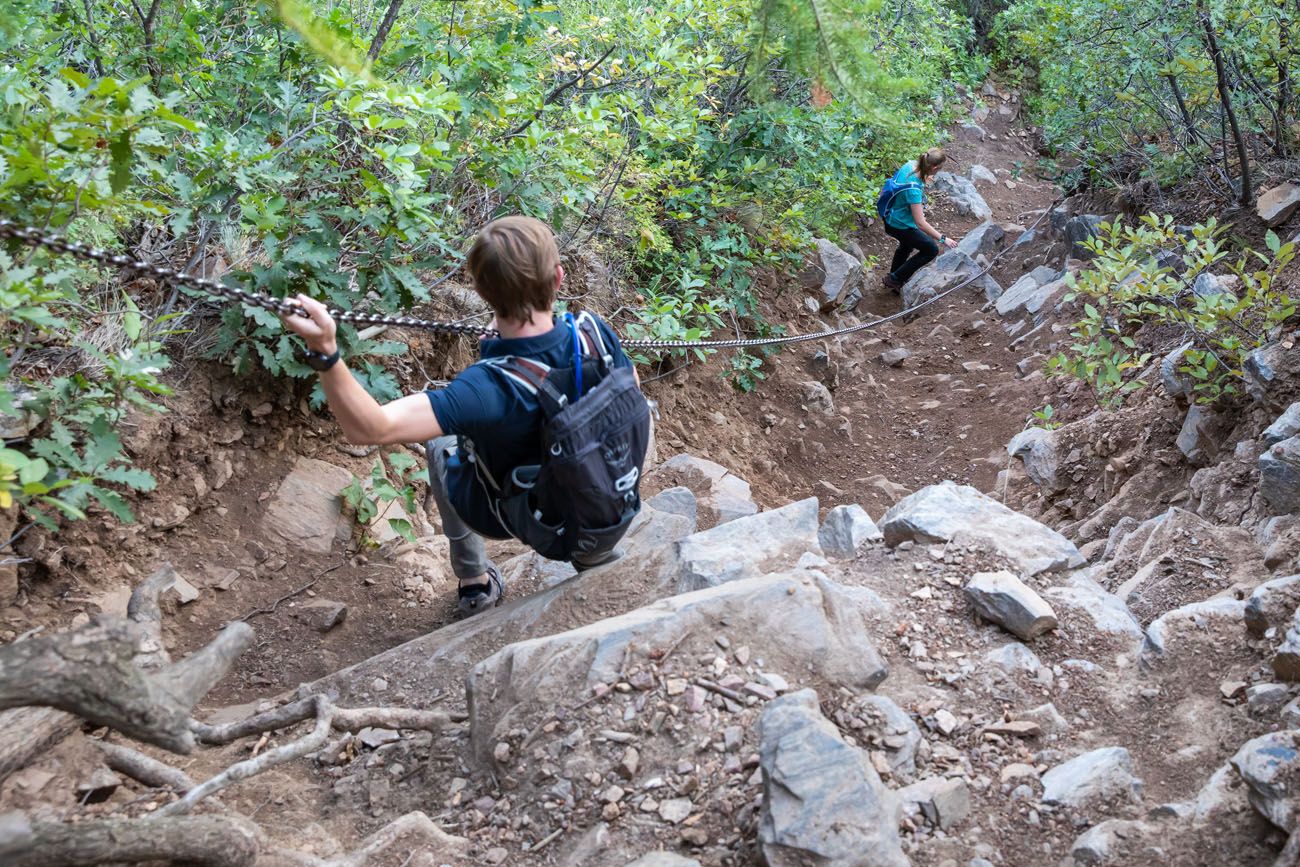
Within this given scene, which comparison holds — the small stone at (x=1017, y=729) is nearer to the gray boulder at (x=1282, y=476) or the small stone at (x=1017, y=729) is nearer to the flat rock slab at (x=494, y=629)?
the flat rock slab at (x=494, y=629)

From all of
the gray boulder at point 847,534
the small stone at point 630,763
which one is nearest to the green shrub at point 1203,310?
the gray boulder at point 847,534

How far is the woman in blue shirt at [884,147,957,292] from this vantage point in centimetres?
1002

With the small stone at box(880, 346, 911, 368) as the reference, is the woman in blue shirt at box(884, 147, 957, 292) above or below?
above

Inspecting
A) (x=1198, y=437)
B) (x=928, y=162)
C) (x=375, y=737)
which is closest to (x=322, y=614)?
(x=375, y=737)

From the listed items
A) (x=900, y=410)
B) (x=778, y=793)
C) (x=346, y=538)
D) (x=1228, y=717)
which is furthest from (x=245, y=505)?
(x=900, y=410)

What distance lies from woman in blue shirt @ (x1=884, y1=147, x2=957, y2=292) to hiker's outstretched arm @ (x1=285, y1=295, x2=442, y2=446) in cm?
842

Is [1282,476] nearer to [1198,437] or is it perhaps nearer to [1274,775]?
[1198,437]

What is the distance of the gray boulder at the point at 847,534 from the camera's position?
429 cm

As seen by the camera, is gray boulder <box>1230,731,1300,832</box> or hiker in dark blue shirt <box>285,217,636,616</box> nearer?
gray boulder <box>1230,731,1300,832</box>

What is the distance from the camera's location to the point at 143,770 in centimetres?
295

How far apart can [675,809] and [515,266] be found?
1.68m

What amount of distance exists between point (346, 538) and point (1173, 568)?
3.93m

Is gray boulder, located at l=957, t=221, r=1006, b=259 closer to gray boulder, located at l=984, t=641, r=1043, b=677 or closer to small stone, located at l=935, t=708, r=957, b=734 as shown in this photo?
gray boulder, located at l=984, t=641, r=1043, b=677

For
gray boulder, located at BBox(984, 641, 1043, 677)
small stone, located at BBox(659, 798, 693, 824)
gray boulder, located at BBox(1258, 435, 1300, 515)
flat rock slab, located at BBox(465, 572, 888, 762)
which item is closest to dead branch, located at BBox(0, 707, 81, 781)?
flat rock slab, located at BBox(465, 572, 888, 762)
